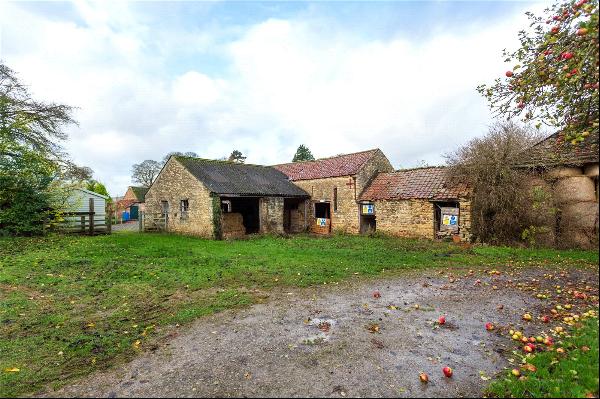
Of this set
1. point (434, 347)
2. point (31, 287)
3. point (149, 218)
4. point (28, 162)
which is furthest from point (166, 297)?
point (149, 218)

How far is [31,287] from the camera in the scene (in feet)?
25.0

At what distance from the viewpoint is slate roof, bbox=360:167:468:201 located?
16.3m

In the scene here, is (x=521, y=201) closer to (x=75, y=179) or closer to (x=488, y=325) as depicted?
(x=488, y=325)

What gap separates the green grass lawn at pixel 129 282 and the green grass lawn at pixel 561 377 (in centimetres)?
149

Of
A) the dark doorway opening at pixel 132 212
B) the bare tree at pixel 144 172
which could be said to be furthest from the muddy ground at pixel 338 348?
the bare tree at pixel 144 172

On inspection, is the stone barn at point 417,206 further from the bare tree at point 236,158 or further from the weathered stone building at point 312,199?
the bare tree at point 236,158

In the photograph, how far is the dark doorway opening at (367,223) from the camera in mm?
20344

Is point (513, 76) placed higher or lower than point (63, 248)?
higher

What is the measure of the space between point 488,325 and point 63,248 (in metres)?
15.1

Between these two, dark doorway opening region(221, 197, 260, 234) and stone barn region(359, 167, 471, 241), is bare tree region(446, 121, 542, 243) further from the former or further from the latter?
dark doorway opening region(221, 197, 260, 234)

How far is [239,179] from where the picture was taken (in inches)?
839

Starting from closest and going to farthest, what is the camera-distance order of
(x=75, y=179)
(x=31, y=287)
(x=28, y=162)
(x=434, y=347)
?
(x=434, y=347)
(x=31, y=287)
(x=28, y=162)
(x=75, y=179)

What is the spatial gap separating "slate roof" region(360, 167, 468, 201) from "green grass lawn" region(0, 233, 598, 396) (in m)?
3.07

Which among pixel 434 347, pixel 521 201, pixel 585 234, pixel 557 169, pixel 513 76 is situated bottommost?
pixel 434 347
